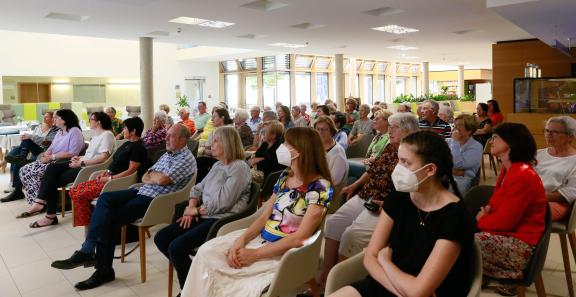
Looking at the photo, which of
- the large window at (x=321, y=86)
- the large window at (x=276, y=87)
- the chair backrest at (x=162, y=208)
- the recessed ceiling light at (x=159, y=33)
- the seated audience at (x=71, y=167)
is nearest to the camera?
the chair backrest at (x=162, y=208)

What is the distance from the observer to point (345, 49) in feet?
45.7

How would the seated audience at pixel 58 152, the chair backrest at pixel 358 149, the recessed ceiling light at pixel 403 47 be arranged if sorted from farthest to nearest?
the recessed ceiling light at pixel 403 47
the chair backrest at pixel 358 149
the seated audience at pixel 58 152

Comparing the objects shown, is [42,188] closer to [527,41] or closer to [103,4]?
[103,4]

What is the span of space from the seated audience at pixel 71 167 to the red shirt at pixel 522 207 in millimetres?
4297

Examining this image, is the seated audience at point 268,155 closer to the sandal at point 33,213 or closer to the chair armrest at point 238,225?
the chair armrest at point 238,225

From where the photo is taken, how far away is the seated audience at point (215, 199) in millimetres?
2904

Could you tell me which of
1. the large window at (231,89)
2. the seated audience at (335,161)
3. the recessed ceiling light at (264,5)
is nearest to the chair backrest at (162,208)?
the seated audience at (335,161)

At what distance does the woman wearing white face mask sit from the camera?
66.8 inches

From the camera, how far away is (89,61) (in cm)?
1669

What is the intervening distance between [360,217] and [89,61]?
16177 millimetres

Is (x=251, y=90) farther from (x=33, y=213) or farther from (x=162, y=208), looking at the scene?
(x=162, y=208)

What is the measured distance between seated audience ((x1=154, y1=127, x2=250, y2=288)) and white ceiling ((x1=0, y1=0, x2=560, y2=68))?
3995 millimetres

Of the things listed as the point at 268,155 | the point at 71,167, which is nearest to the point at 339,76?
the point at 268,155

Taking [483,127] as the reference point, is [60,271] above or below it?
below
